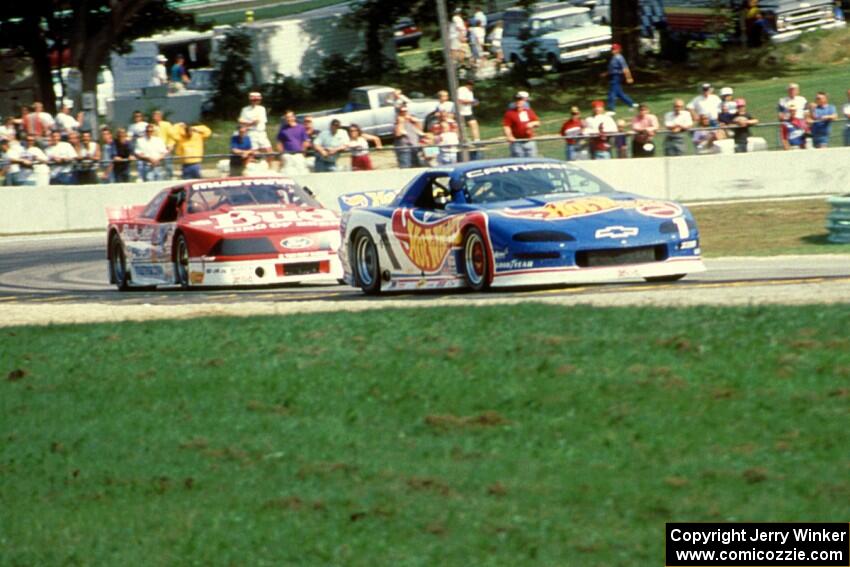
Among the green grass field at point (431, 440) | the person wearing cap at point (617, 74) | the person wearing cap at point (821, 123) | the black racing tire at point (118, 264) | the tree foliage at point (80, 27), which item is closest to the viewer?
the green grass field at point (431, 440)

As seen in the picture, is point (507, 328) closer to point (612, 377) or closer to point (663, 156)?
point (612, 377)

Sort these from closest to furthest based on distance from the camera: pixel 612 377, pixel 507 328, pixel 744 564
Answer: pixel 744 564
pixel 612 377
pixel 507 328

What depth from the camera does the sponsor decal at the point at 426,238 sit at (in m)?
13.5

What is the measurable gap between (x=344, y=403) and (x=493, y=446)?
1.13 metres

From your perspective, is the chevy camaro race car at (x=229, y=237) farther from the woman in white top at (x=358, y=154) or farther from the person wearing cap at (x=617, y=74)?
the person wearing cap at (x=617, y=74)

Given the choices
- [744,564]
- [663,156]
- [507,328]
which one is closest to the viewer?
[744,564]

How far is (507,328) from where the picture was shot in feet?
29.8

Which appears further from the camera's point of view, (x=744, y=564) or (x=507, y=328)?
(x=507, y=328)

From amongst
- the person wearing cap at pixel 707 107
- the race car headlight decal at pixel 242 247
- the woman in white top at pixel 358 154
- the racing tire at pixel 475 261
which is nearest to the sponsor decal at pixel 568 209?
the racing tire at pixel 475 261

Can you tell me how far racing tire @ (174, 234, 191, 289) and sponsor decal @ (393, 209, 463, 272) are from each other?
10.3 ft

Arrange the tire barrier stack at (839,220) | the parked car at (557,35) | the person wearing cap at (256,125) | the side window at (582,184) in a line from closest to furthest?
the side window at (582,184)
the tire barrier stack at (839,220)
the person wearing cap at (256,125)
the parked car at (557,35)

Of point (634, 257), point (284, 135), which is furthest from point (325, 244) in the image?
point (284, 135)

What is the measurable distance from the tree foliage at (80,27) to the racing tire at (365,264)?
73.4ft

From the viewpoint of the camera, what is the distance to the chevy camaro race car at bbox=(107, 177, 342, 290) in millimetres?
16219
